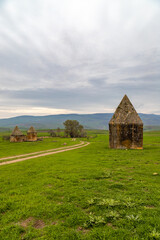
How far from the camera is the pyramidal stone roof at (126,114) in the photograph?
26.1m

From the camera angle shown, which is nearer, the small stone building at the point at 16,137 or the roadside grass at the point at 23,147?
the roadside grass at the point at 23,147

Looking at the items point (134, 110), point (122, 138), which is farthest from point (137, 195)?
point (134, 110)

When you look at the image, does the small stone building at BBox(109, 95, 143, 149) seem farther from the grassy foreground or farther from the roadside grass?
the roadside grass

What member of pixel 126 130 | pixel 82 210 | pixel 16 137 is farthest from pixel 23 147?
pixel 82 210

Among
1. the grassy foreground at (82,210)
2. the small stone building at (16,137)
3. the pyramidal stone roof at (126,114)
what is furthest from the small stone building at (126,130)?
the small stone building at (16,137)

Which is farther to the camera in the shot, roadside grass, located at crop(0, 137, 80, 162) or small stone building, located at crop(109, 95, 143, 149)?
roadside grass, located at crop(0, 137, 80, 162)

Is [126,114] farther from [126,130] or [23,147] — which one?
[23,147]

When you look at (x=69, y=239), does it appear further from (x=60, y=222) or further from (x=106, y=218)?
(x=106, y=218)

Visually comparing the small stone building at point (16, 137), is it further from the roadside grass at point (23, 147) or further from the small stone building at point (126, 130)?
the small stone building at point (126, 130)

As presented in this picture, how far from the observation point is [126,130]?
25953 mm

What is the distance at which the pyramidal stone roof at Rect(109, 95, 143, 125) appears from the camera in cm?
2612

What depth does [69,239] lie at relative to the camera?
4449 millimetres

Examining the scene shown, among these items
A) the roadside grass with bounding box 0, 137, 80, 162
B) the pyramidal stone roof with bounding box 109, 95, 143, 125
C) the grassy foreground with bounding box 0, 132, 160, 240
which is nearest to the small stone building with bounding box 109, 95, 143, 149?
the pyramidal stone roof with bounding box 109, 95, 143, 125

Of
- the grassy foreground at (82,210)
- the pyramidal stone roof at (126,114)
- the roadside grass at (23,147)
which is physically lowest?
the roadside grass at (23,147)
